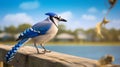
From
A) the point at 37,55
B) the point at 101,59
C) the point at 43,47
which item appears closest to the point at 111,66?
the point at 101,59

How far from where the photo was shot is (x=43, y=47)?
1.31 metres

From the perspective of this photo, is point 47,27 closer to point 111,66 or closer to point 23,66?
point 23,66

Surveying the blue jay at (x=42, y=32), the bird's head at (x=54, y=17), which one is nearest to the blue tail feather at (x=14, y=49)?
the blue jay at (x=42, y=32)

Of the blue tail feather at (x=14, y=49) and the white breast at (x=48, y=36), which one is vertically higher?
the white breast at (x=48, y=36)

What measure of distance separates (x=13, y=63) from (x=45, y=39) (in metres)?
0.19

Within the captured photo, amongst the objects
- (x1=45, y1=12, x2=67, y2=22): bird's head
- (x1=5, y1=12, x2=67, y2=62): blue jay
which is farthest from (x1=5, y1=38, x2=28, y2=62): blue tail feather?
(x1=45, y1=12, x2=67, y2=22): bird's head

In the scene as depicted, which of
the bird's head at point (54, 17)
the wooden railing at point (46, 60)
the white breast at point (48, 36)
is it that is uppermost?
the bird's head at point (54, 17)

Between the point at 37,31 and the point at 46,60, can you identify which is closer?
the point at 46,60

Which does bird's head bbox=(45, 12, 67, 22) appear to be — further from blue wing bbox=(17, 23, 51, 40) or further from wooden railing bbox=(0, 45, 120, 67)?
wooden railing bbox=(0, 45, 120, 67)

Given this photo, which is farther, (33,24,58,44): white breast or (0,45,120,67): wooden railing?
(33,24,58,44): white breast

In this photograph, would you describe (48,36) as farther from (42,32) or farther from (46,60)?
(46,60)

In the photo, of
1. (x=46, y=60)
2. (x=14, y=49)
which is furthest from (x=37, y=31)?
(x=46, y=60)

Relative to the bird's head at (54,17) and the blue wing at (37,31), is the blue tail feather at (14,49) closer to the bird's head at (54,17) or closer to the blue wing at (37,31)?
the blue wing at (37,31)

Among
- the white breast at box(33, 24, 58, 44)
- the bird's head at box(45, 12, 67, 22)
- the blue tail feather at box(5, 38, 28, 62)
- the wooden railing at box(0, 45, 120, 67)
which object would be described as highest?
the bird's head at box(45, 12, 67, 22)
